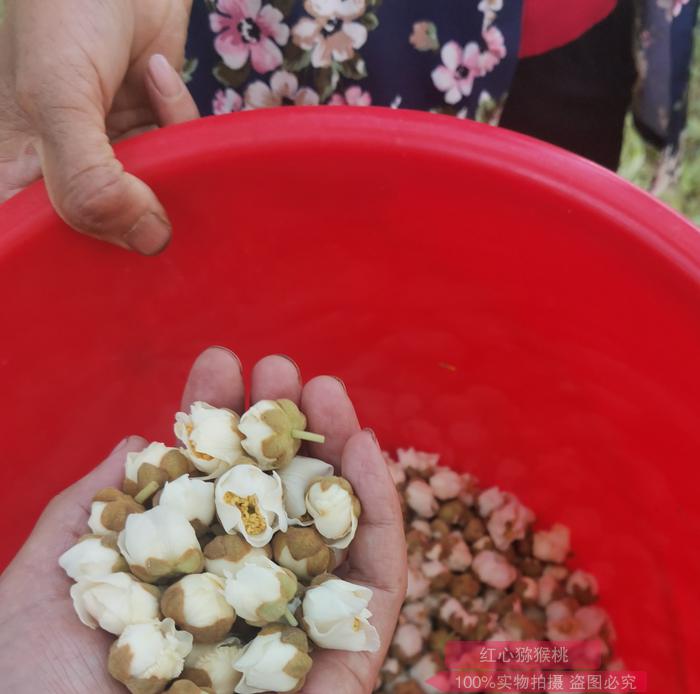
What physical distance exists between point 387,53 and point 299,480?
0.50 meters

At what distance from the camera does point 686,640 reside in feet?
2.88

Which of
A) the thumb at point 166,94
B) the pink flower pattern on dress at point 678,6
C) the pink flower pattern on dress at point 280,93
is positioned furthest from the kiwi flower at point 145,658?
the pink flower pattern on dress at point 678,6

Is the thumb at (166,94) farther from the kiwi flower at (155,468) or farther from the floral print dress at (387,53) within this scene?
the kiwi flower at (155,468)

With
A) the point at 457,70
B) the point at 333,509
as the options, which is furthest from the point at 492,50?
the point at 333,509

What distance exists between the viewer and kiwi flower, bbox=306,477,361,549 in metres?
0.65

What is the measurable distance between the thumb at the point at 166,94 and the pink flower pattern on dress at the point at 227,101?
180 millimetres

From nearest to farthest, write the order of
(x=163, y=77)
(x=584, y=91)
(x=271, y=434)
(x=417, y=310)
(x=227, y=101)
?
(x=271, y=434) < (x=163, y=77) < (x=417, y=310) < (x=227, y=101) < (x=584, y=91)

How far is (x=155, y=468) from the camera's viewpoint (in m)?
0.69

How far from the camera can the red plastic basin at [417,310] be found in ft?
2.36

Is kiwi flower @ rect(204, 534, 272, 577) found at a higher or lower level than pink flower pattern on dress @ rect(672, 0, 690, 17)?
lower

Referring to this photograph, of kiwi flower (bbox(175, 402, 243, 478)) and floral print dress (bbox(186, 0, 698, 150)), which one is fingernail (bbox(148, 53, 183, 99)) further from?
kiwi flower (bbox(175, 402, 243, 478))

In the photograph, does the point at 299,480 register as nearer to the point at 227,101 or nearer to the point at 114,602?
the point at 114,602

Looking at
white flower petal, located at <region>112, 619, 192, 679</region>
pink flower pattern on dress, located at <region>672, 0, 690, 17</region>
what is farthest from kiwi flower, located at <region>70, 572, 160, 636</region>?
pink flower pattern on dress, located at <region>672, 0, 690, 17</region>

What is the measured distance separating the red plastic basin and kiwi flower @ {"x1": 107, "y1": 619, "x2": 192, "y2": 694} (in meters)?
0.29
